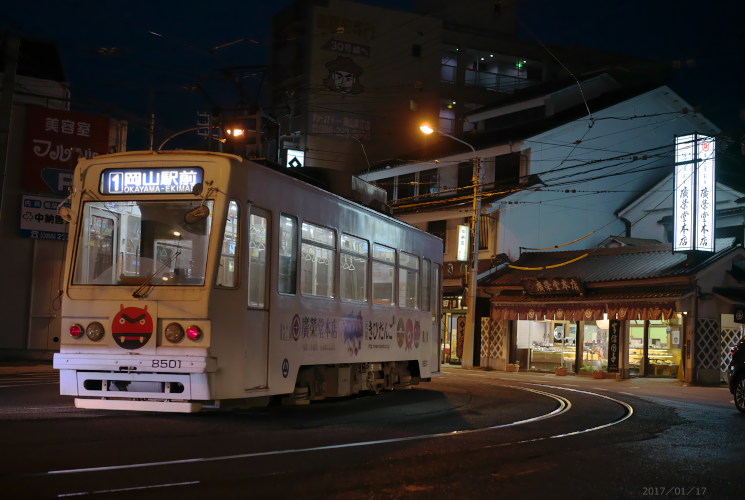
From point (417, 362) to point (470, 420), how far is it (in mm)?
4848

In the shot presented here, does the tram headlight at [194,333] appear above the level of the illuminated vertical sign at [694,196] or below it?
below

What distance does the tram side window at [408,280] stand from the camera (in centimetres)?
1691

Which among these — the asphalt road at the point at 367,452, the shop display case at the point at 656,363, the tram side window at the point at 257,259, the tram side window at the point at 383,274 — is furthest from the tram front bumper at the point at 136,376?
the shop display case at the point at 656,363

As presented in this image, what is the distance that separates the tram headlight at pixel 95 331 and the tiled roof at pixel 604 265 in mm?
22018

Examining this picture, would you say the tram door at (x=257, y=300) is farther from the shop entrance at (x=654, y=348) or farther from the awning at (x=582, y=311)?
the shop entrance at (x=654, y=348)

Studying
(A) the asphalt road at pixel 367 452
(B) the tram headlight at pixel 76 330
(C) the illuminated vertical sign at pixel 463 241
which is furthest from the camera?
(C) the illuminated vertical sign at pixel 463 241

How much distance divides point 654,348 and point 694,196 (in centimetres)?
613

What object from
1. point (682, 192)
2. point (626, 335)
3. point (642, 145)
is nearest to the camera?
point (682, 192)

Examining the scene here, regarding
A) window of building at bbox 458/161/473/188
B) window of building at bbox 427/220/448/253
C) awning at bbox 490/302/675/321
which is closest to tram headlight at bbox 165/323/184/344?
awning at bbox 490/302/675/321

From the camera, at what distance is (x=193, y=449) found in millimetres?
9320

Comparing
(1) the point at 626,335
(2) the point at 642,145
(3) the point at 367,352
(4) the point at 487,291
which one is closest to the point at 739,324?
(1) the point at 626,335

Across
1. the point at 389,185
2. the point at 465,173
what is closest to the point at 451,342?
the point at 465,173

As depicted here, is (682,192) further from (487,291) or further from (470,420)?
(470,420)

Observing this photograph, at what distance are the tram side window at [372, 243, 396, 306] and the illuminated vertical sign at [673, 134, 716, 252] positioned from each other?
14823mm
